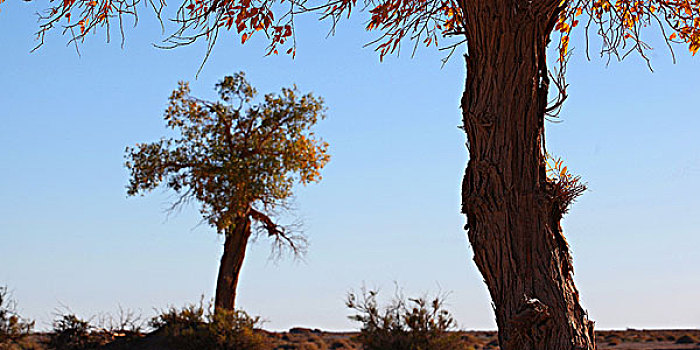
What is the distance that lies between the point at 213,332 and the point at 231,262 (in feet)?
8.82

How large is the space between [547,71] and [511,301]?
5.36 feet

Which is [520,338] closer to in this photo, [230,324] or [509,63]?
[509,63]

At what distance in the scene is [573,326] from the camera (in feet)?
15.5

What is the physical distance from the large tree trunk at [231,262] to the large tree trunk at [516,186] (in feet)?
51.8

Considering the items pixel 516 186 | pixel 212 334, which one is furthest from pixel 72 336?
pixel 516 186

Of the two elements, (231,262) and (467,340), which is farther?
(231,262)

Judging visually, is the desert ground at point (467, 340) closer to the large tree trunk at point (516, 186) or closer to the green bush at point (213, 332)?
the green bush at point (213, 332)

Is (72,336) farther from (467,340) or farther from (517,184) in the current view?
(517,184)


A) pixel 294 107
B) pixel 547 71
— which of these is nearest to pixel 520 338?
pixel 547 71

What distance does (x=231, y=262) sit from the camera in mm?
20609

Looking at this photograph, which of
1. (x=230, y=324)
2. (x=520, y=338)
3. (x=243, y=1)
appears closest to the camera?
(x=520, y=338)

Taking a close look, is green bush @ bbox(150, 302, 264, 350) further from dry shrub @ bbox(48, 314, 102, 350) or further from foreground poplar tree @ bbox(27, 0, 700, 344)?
foreground poplar tree @ bbox(27, 0, 700, 344)

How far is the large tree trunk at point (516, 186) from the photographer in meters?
4.73

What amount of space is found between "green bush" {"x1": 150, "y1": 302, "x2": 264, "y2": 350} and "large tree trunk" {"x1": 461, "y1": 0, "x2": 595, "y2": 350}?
46.2 ft
